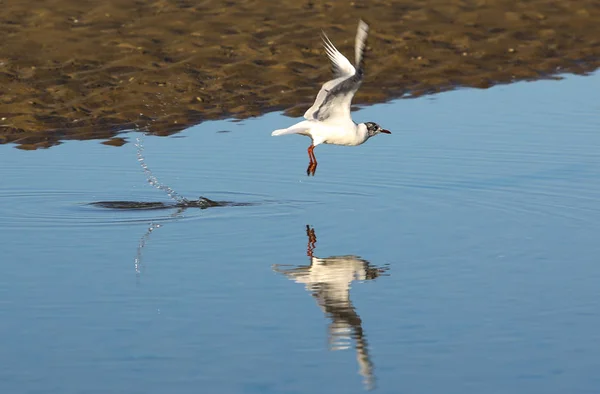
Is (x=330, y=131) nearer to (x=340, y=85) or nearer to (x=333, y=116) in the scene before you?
(x=333, y=116)

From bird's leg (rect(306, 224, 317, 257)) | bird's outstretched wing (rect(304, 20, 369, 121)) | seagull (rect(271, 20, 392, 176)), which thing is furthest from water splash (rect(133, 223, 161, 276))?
bird's outstretched wing (rect(304, 20, 369, 121))

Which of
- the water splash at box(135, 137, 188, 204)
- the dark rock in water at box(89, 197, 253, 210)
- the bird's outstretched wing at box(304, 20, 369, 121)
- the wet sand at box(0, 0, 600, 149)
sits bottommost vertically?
the dark rock in water at box(89, 197, 253, 210)

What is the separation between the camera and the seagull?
1522cm

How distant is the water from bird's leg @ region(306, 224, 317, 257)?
0.16ft

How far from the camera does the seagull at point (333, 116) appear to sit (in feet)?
49.9

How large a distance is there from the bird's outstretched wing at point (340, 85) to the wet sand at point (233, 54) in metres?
4.14

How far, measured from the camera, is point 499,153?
1753 centimetres

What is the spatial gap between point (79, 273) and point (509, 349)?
4.25 metres

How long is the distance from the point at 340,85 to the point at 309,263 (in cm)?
314

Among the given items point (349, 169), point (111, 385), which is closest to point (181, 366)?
point (111, 385)

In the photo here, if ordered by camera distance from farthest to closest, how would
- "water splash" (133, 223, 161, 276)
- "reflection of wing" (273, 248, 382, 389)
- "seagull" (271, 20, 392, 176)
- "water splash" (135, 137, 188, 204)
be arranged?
"water splash" (135, 137, 188, 204) < "seagull" (271, 20, 392, 176) < "water splash" (133, 223, 161, 276) < "reflection of wing" (273, 248, 382, 389)

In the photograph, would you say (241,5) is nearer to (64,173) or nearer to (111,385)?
(64,173)

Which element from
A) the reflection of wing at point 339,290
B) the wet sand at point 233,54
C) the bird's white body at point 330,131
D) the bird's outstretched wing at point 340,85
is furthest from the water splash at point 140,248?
the wet sand at point 233,54

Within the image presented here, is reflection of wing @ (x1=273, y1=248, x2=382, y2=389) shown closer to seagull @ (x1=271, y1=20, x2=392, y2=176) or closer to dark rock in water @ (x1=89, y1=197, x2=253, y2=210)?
dark rock in water @ (x1=89, y1=197, x2=253, y2=210)
